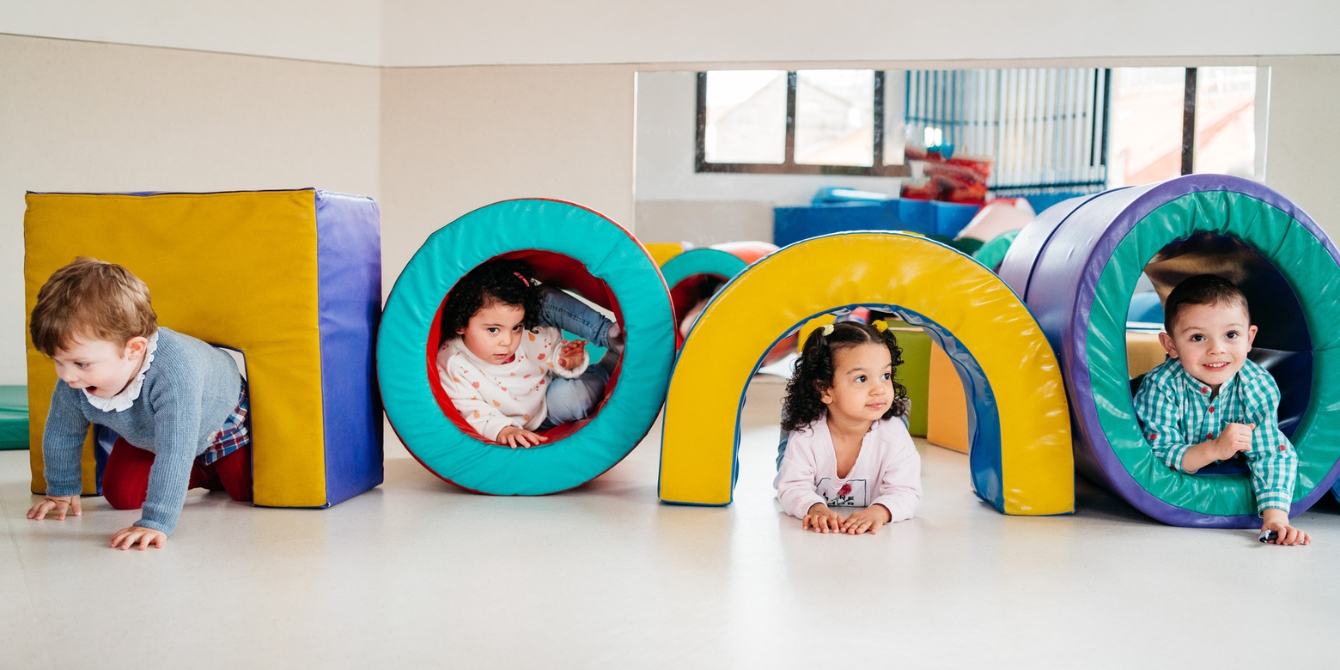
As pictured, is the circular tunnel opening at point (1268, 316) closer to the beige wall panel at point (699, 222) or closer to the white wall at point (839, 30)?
the white wall at point (839, 30)

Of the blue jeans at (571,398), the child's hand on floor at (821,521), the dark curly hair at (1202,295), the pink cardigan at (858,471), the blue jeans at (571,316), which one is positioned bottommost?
the child's hand on floor at (821,521)

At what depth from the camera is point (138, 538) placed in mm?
2559

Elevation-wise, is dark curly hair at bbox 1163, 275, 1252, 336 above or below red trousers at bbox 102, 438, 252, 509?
above

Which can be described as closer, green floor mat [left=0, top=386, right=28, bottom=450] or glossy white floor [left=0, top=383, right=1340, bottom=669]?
glossy white floor [left=0, top=383, right=1340, bottom=669]

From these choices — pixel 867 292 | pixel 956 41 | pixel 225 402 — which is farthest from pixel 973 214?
pixel 225 402

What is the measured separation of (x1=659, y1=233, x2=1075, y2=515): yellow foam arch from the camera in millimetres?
2910

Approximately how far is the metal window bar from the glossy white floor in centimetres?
280

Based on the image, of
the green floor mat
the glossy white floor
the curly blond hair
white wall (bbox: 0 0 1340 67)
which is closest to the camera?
the glossy white floor

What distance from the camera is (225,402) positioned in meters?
2.84

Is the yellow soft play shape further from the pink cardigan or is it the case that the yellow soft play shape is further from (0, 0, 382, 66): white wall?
(0, 0, 382, 66): white wall

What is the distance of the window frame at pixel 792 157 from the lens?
18.3 ft

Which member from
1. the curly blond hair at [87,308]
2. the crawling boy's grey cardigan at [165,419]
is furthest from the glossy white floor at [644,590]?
the curly blond hair at [87,308]

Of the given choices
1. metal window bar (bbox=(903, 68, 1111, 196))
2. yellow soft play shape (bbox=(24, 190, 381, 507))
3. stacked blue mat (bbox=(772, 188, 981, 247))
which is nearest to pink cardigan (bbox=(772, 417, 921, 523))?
yellow soft play shape (bbox=(24, 190, 381, 507))

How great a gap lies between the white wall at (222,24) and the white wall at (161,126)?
0.20ft
